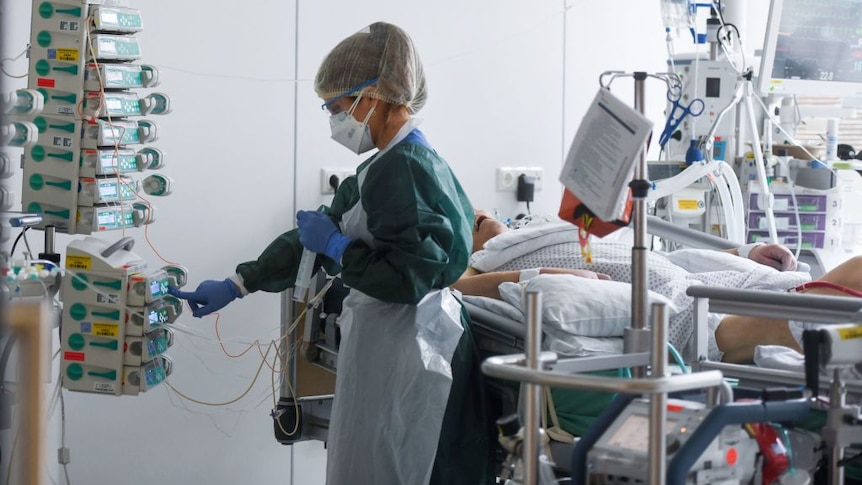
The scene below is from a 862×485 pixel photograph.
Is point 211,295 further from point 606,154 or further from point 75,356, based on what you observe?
point 606,154

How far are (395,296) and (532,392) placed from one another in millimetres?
818

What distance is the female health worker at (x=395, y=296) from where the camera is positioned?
244cm

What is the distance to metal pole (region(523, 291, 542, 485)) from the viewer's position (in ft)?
5.43

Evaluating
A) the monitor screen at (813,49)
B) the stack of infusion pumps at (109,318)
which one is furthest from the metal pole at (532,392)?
the monitor screen at (813,49)

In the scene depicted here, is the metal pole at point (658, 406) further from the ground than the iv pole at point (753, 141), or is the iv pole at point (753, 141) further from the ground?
the iv pole at point (753, 141)

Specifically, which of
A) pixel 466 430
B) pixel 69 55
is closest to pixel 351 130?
pixel 69 55

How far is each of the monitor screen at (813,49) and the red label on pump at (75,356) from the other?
301 centimetres

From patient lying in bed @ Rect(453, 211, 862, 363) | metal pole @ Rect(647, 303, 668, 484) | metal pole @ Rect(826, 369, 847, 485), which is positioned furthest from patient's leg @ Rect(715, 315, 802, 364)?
metal pole @ Rect(647, 303, 668, 484)

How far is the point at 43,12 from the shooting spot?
8.08 feet

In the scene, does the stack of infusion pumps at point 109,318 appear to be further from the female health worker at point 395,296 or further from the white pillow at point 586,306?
the white pillow at point 586,306

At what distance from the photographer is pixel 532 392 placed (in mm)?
1653

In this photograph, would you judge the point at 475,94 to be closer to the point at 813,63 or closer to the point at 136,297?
the point at 813,63

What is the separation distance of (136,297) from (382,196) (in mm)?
624

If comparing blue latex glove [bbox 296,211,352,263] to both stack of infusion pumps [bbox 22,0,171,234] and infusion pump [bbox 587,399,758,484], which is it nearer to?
stack of infusion pumps [bbox 22,0,171,234]
